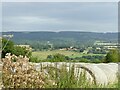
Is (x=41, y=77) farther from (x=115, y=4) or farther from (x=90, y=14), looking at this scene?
(x=90, y=14)

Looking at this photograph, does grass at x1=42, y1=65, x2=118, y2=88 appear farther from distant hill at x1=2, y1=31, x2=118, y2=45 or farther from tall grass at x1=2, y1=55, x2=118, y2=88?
distant hill at x1=2, y1=31, x2=118, y2=45

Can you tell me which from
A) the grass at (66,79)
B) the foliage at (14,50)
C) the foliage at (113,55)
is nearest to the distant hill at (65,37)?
the foliage at (14,50)

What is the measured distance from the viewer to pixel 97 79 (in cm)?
689

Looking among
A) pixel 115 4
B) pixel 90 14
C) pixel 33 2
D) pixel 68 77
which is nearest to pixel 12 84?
pixel 68 77

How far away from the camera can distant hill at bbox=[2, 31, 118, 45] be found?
7727mm

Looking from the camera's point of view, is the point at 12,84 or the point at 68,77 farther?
the point at 68,77

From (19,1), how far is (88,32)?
7.44 feet

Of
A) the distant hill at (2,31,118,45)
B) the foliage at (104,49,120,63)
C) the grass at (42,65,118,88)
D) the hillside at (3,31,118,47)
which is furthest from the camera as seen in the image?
the foliage at (104,49,120,63)

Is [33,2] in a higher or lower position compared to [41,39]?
higher

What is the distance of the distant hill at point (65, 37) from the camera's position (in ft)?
25.3

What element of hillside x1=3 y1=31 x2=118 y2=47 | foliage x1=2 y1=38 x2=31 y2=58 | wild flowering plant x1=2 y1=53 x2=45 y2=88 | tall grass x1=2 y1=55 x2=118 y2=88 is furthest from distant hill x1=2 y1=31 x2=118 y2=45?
wild flowering plant x1=2 y1=53 x2=45 y2=88

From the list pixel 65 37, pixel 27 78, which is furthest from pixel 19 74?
pixel 65 37

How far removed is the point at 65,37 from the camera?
8242mm

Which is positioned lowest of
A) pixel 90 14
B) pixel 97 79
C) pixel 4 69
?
pixel 97 79
